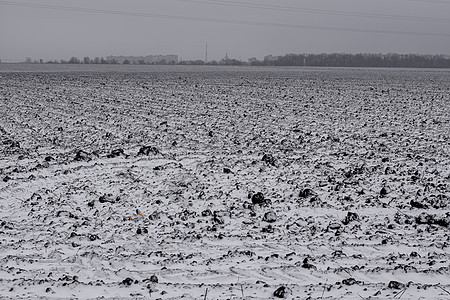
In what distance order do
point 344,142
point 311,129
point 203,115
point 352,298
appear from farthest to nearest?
point 203,115, point 311,129, point 344,142, point 352,298

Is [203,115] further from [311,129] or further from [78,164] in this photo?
[78,164]

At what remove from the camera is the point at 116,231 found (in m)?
6.76

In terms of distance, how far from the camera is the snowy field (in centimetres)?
529

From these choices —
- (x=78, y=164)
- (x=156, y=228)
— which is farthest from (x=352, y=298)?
(x=78, y=164)

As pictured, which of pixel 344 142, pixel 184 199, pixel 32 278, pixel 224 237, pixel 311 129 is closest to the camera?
pixel 32 278

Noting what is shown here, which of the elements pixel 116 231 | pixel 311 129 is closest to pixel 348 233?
pixel 116 231

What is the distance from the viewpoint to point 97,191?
8.58 metres

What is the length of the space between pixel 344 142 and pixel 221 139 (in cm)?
329

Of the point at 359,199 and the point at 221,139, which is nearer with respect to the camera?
the point at 359,199

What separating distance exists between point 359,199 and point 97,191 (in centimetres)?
446

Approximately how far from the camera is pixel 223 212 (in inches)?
295

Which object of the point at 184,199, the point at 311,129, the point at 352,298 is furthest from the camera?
the point at 311,129

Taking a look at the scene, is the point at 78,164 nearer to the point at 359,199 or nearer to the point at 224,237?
the point at 224,237

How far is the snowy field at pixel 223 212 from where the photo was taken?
17.3 ft
